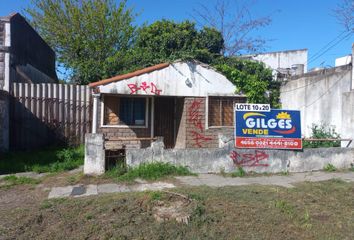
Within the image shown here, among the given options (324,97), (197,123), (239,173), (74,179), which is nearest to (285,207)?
(239,173)

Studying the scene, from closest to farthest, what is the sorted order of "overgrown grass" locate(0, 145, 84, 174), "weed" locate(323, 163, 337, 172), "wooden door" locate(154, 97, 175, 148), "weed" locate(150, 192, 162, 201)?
1. "weed" locate(150, 192, 162, 201)
2. "overgrown grass" locate(0, 145, 84, 174)
3. "weed" locate(323, 163, 337, 172)
4. "wooden door" locate(154, 97, 175, 148)

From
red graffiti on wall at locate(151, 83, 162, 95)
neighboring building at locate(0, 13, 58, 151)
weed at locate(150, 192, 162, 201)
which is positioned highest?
neighboring building at locate(0, 13, 58, 151)

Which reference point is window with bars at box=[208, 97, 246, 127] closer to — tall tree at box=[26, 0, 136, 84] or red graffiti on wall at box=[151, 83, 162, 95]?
red graffiti on wall at box=[151, 83, 162, 95]

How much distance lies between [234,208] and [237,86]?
24.1 ft

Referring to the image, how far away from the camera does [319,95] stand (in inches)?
542

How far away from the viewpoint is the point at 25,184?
340 inches

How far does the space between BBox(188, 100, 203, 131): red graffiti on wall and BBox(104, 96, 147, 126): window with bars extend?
5.61 feet

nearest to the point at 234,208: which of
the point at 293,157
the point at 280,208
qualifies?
the point at 280,208

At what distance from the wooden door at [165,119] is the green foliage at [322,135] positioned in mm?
4796

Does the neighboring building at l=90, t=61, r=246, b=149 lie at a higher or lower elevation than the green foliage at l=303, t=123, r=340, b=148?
higher

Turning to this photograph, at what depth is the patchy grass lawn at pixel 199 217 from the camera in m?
5.42

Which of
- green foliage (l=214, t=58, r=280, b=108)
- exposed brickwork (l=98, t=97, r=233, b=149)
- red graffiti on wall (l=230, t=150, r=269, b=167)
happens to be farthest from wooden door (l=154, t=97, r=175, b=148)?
red graffiti on wall (l=230, t=150, r=269, b=167)

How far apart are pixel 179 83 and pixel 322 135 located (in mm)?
5164

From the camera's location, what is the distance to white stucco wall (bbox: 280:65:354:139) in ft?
42.2
